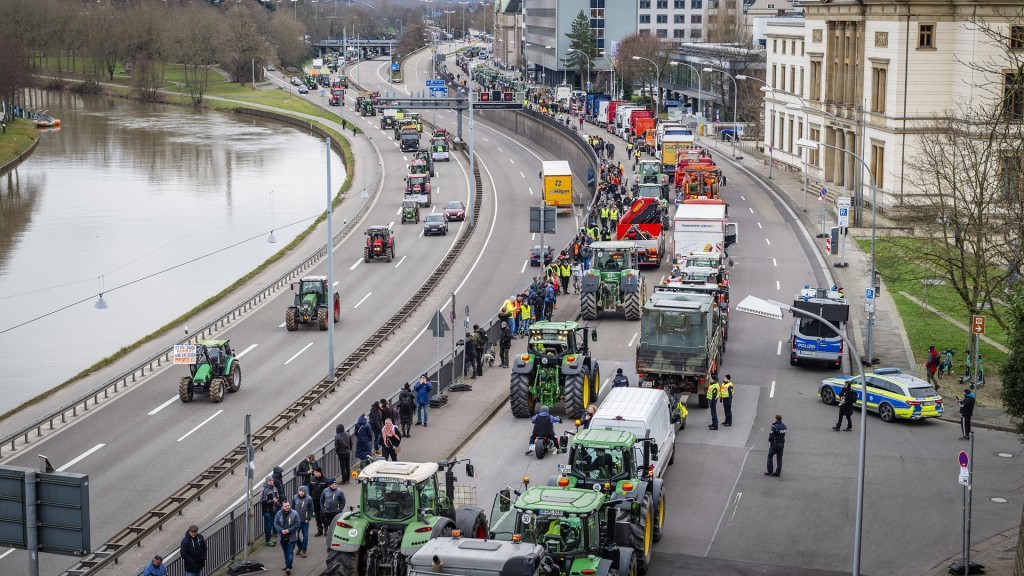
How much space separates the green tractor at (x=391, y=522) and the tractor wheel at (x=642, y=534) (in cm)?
279

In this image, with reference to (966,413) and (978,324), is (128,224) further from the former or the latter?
(966,413)

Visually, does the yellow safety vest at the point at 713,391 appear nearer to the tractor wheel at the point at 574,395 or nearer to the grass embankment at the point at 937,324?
the tractor wheel at the point at 574,395

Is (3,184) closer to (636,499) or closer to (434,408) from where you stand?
(434,408)

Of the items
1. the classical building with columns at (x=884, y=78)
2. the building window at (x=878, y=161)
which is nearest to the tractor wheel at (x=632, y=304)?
the classical building with columns at (x=884, y=78)

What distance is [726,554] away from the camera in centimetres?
2459

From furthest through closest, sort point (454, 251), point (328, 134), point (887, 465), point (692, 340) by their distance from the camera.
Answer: point (328, 134)
point (454, 251)
point (692, 340)
point (887, 465)

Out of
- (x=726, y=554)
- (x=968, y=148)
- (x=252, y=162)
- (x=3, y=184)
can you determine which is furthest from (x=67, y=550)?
(x=252, y=162)

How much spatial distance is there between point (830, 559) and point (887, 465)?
691 cm

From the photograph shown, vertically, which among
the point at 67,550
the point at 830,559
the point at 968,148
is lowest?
the point at 830,559

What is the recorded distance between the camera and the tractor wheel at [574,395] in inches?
1313

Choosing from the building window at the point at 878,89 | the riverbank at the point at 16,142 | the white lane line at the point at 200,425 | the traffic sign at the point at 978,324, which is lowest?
the white lane line at the point at 200,425

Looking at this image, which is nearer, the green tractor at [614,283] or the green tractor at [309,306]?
the green tractor at [614,283]

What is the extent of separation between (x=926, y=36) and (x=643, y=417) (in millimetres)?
47750

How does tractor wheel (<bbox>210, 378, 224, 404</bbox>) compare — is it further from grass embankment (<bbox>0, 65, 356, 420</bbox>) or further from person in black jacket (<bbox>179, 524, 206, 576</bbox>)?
person in black jacket (<bbox>179, 524, 206, 576</bbox>)
